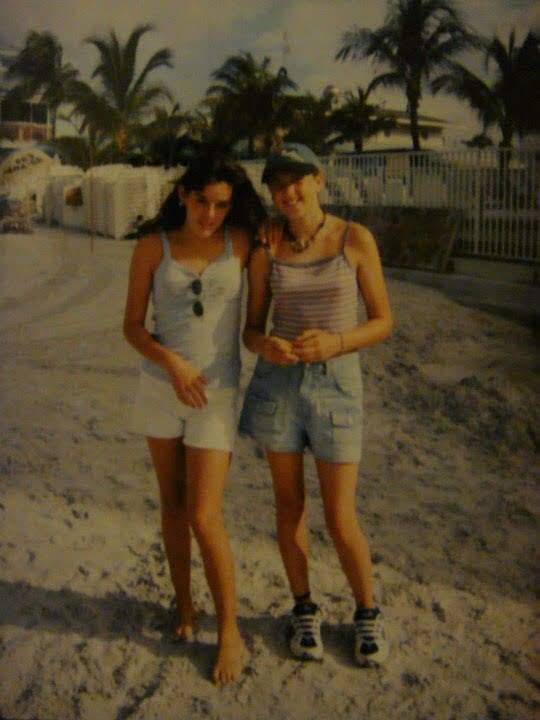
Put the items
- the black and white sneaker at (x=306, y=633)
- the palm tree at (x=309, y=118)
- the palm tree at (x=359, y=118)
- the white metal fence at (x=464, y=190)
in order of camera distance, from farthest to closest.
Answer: the white metal fence at (x=464, y=190), the palm tree at (x=359, y=118), the palm tree at (x=309, y=118), the black and white sneaker at (x=306, y=633)

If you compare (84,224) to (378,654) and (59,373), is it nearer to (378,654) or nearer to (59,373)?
(59,373)

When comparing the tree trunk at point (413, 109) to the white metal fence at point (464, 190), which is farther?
the white metal fence at point (464, 190)

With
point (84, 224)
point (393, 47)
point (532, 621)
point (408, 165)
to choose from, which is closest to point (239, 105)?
point (393, 47)

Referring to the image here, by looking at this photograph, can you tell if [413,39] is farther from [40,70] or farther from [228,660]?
[228,660]

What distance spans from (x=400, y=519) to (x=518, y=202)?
13.5ft

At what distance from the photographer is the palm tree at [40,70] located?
2287 millimetres

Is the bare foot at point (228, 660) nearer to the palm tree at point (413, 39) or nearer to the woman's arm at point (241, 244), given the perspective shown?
the woman's arm at point (241, 244)

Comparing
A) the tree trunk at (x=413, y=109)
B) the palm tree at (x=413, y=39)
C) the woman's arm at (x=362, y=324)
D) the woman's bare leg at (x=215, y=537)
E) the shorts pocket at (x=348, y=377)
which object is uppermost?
the palm tree at (x=413, y=39)

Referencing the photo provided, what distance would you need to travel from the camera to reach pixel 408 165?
535cm

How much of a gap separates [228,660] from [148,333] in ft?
2.88

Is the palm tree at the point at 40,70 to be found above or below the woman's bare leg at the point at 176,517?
above

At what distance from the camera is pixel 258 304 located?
186 cm

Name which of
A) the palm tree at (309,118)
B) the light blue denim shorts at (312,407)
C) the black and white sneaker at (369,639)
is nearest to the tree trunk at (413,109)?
the palm tree at (309,118)

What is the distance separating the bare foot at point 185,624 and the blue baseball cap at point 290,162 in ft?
4.00
